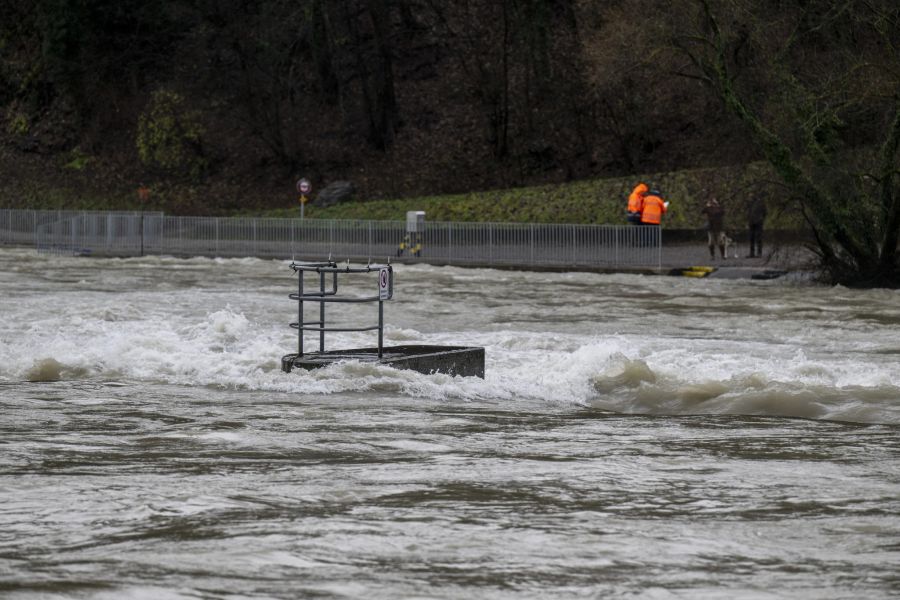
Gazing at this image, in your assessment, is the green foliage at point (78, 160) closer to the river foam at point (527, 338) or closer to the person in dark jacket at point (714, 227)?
the river foam at point (527, 338)

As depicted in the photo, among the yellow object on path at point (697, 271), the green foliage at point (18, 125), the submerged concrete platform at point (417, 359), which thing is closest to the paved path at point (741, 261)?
the yellow object on path at point (697, 271)

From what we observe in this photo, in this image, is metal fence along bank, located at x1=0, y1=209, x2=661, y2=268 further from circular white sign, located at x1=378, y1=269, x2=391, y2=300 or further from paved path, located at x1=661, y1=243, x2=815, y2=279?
circular white sign, located at x1=378, y1=269, x2=391, y2=300

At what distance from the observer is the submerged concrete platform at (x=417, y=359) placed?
716 inches

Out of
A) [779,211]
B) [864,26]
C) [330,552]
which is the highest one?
[864,26]

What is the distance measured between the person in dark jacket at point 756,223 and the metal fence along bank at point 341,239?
8.79 ft

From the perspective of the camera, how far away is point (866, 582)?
8656 mm

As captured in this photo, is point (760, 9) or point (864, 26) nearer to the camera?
point (864, 26)

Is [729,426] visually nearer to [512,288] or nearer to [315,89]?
[512,288]

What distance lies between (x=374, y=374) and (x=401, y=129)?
152 ft

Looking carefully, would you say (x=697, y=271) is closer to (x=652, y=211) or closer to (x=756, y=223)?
(x=756, y=223)

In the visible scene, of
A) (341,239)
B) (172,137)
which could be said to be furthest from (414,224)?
(172,137)

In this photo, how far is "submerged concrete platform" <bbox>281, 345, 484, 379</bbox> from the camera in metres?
18.2

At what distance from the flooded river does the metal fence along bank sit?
15500 millimetres

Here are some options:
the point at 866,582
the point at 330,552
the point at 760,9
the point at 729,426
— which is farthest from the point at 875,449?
the point at 760,9
